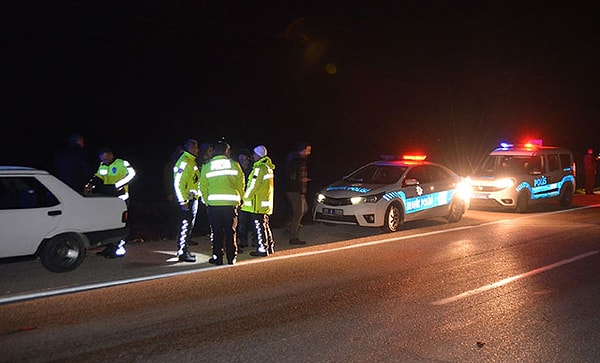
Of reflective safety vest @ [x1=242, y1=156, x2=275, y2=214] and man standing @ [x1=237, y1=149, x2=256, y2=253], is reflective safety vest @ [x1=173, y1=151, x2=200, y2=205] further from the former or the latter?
man standing @ [x1=237, y1=149, x2=256, y2=253]

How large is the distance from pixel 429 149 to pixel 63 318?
1437 inches

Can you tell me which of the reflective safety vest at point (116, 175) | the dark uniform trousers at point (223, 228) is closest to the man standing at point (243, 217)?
the dark uniform trousers at point (223, 228)

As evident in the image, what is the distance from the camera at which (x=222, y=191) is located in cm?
884

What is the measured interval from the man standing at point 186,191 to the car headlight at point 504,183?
9949 mm

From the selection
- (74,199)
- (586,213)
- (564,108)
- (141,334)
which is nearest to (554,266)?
(141,334)

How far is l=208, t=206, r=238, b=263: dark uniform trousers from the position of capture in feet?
29.2

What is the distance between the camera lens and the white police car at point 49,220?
7727 millimetres

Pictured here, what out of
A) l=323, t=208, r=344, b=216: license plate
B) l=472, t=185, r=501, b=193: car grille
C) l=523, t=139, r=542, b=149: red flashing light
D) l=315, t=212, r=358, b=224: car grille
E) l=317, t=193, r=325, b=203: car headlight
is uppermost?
l=523, t=139, r=542, b=149: red flashing light

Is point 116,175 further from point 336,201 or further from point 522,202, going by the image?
point 522,202

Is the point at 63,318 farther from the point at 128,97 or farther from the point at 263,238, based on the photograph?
the point at 128,97

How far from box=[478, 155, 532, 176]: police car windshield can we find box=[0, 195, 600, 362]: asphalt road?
695 cm

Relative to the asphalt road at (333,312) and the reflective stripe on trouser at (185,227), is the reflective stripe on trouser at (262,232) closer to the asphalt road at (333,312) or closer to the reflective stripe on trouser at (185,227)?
the asphalt road at (333,312)

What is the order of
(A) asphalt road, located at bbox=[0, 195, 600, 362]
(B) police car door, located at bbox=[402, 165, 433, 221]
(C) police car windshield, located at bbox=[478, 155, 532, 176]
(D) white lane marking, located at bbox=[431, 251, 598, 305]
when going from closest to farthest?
(A) asphalt road, located at bbox=[0, 195, 600, 362]
(D) white lane marking, located at bbox=[431, 251, 598, 305]
(B) police car door, located at bbox=[402, 165, 433, 221]
(C) police car windshield, located at bbox=[478, 155, 532, 176]

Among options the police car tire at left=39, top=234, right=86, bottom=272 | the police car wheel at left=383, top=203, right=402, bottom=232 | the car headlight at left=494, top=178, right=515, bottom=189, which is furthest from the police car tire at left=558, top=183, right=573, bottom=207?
the police car tire at left=39, top=234, right=86, bottom=272
